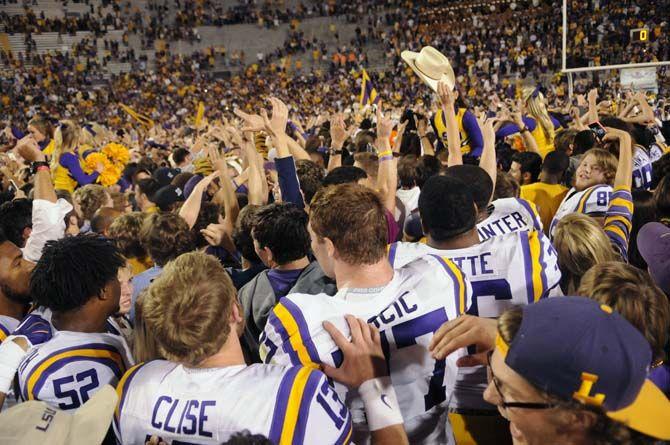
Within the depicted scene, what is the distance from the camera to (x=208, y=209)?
4812 mm

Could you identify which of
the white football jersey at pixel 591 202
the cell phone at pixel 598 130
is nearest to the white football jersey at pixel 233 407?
the white football jersey at pixel 591 202

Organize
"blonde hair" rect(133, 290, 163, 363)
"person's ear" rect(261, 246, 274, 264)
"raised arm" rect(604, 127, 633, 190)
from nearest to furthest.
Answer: "blonde hair" rect(133, 290, 163, 363), "person's ear" rect(261, 246, 274, 264), "raised arm" rect(604, 127, 633, 190)

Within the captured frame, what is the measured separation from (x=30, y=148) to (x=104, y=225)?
86 cm

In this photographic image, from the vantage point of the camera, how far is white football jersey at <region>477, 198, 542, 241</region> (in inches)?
137

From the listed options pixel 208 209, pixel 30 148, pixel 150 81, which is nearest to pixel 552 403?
pixel 208 209

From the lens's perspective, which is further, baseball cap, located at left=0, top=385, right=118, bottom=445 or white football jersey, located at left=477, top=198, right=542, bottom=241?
white football jersey, located at left=477, top=198, right=542, bottom=241

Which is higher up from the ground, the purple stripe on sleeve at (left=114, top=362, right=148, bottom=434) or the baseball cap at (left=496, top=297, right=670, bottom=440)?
the baseball cap at (left=496, top=297, right=670, bottom=440)

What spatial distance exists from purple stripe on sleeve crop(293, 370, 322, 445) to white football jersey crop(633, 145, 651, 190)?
5.39 m

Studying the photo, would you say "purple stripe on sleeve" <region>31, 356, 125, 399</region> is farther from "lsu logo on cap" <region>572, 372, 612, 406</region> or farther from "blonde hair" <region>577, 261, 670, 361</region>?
"blonde hair" <region>577, 261, 670, 361</region>

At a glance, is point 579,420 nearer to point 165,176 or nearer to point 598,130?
point 165,176

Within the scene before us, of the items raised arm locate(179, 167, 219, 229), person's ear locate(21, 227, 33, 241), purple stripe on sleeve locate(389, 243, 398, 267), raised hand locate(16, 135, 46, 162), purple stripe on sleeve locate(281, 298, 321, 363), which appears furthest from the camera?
raised hand locate(16, 135, 46, 162)

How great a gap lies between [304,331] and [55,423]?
2.65ft

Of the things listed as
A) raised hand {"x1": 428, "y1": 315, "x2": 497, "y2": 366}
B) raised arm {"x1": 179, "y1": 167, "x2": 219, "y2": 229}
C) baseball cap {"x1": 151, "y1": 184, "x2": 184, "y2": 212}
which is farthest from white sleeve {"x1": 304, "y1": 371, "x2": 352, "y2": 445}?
baseball cap {"x1": 151, "y1": 184, "x2": 184, "y2": 212}

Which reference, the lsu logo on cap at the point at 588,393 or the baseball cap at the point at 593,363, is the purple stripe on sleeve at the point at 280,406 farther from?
the lsu logo on cap at the point at 588,393
